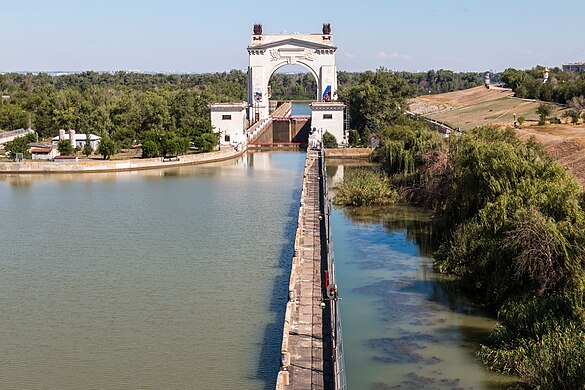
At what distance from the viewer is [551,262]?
12484 millimetres

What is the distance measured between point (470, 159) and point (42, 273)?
10.1m

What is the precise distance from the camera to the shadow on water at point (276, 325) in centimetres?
1175

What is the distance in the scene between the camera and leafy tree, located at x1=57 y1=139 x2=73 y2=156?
131ft

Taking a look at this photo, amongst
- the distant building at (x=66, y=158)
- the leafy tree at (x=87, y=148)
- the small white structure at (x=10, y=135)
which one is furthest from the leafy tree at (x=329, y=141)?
the small white structure at (x=10, y=135)

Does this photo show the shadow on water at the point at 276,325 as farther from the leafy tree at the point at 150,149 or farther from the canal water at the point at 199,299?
the leafy tree at the point at 150,149

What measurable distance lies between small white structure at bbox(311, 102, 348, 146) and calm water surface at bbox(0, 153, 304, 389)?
18.6 meters

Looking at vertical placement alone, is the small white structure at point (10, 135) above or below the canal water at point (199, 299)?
above

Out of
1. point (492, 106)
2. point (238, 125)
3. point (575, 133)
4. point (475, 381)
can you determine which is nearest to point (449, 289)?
point (475, 381)

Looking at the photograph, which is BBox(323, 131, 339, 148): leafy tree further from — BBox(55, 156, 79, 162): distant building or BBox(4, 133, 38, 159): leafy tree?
BBox(4, 133, 38, 159): leafy tree

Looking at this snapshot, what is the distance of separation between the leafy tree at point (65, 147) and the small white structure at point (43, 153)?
0.47 metres

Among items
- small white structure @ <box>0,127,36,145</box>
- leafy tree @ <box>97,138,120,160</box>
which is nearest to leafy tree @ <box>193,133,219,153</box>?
leafy tree @ <box>97,138,120,160</box>

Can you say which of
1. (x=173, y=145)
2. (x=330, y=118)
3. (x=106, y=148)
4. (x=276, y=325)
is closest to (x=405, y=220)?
(x=276, y=325)

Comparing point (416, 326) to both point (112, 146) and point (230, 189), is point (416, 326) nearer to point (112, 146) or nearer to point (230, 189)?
point (230, 189)

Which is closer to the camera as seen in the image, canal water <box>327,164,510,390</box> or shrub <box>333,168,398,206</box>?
canal water <box>327,164,510,390</box>
